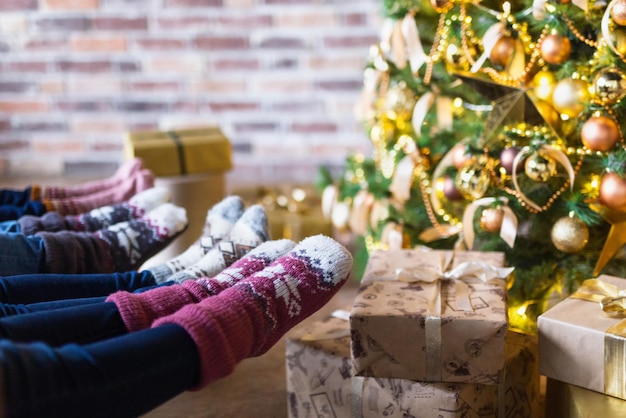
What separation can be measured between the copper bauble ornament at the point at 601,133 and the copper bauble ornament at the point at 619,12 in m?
0.15

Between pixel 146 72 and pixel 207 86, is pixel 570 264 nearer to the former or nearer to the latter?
pixel 207 86

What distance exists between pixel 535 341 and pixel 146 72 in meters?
Result: 1.76

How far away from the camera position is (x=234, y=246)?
1082 millimetres

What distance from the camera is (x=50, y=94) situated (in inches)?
101

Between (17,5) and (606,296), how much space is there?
2.15 metres

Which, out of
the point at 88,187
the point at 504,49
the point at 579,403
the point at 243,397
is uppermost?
the point at 504,49

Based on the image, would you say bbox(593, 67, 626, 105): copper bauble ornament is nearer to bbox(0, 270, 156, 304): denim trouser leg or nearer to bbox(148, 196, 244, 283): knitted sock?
bbox(148, 196, 244, 283): knitted sock

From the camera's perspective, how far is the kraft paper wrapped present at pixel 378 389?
1.01 meters

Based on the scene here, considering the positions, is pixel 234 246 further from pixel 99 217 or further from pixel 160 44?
pixel 160 44

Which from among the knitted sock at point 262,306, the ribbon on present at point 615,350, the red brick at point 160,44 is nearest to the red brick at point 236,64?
the red brick at point 160,44

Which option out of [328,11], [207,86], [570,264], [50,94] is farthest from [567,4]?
[50,94]

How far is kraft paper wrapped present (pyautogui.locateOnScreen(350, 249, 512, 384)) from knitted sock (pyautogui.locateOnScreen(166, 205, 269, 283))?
18 cm

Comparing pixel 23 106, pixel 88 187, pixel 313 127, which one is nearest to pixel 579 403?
pixel 88 187

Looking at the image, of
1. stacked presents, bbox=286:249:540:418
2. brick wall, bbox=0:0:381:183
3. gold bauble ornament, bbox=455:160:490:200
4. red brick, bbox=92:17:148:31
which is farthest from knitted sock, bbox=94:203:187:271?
red brick, bbox=92:17:148:31
